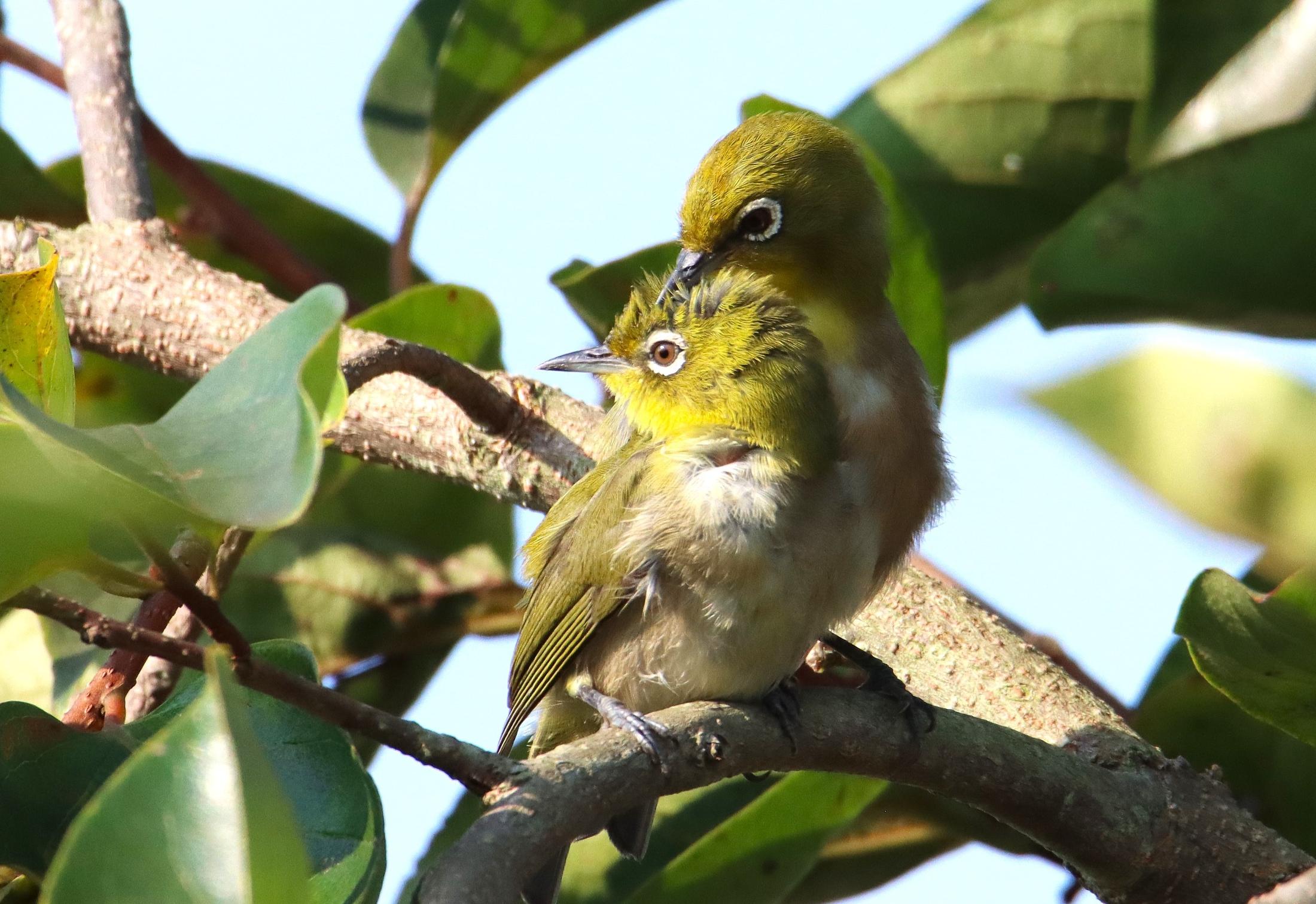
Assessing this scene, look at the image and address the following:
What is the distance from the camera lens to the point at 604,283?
3.27m

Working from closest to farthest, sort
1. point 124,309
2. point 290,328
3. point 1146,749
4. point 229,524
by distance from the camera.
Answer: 1. point 229,524
2. point 290,328
3. point 1146,749
4. point 124,309

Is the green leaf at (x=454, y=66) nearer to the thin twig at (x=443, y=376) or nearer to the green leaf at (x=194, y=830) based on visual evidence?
the thin twig at (x=443, y=376)

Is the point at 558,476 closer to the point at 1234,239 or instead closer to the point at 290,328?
the point at 1234,239

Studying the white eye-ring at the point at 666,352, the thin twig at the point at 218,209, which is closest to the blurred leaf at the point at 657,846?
the white eye-ring at the point at 666,352

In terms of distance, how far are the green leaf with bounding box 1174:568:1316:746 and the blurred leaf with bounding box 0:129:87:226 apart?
3158mm

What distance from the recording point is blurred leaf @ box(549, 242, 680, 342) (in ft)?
10.6

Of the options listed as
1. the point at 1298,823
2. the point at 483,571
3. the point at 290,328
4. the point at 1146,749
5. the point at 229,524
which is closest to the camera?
the point at 229,524

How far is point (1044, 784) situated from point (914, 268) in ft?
4.59

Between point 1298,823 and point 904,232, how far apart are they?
4.95 feet

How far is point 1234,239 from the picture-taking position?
2.75 meters

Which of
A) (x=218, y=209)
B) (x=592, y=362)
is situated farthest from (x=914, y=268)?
(x=218, y=209)

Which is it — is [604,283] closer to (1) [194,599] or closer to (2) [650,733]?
(2) [650,733]

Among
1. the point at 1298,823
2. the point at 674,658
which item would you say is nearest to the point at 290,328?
the point at 674,658

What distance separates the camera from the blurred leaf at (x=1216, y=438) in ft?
2.38
